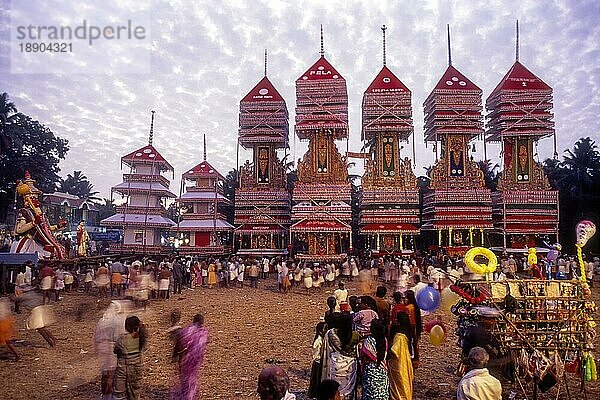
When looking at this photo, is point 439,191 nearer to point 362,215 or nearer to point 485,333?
point 362,215

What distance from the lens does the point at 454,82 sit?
114 ft

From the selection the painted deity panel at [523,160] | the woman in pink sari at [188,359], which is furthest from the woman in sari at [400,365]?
the painted deity panel at [523,160]

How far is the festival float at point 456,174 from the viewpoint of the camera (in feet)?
104

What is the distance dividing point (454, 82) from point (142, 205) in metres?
25.1

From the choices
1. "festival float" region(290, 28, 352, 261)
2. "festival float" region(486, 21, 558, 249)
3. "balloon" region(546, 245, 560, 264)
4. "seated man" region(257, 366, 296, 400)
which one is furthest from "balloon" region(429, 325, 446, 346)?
"festival float" region(486, 21, 558, 249)

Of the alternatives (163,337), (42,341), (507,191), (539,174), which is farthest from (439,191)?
(42,341)

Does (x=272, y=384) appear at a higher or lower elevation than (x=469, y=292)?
lower

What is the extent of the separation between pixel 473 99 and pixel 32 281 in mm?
30098

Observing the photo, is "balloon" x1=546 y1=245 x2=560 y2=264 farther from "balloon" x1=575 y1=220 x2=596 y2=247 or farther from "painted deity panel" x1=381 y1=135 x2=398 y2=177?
"painted deity panel" x1=381 y1=135 x2=398 y2=177

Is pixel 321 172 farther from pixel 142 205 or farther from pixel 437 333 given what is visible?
pixel 437 333

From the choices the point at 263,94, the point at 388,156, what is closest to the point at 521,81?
the point at 388,156

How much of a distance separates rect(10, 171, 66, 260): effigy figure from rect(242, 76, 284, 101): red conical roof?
56.1 ft

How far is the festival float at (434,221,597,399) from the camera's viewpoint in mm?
6449

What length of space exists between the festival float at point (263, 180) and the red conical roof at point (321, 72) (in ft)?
9.81
